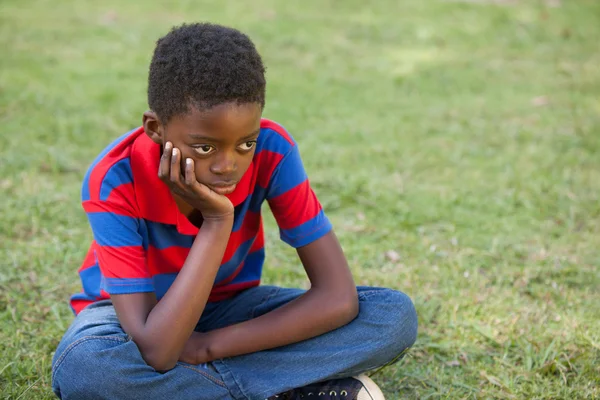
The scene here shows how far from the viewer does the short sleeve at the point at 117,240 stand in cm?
234

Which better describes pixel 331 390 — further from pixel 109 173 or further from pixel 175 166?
pixel 109 173

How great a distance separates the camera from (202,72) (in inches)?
85.8

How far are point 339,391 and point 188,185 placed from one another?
0.90 metres

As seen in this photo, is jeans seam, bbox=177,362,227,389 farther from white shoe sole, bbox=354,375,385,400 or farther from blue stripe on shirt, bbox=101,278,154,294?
white shoe sole, bbox=354,375,385,400

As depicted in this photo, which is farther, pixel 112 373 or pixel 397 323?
pixel 397 323

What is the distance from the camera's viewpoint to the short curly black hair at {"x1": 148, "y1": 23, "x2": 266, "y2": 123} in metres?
2.18

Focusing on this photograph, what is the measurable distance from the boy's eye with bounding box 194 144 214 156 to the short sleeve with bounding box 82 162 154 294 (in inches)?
12.4

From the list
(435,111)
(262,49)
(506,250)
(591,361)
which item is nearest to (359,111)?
(435,111)

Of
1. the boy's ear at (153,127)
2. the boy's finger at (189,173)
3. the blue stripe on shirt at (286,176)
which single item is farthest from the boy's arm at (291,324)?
the boy's ear at (153,127)

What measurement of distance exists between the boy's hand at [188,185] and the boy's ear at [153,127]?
3.8 inches

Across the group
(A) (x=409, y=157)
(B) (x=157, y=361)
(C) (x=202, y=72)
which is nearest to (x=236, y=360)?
(B) (x=157, y=361)

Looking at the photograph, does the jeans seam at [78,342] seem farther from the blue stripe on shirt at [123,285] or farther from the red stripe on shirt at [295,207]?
the red stripe on shirt at [295,207]

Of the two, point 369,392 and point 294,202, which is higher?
point 294,202

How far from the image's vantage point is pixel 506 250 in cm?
383
